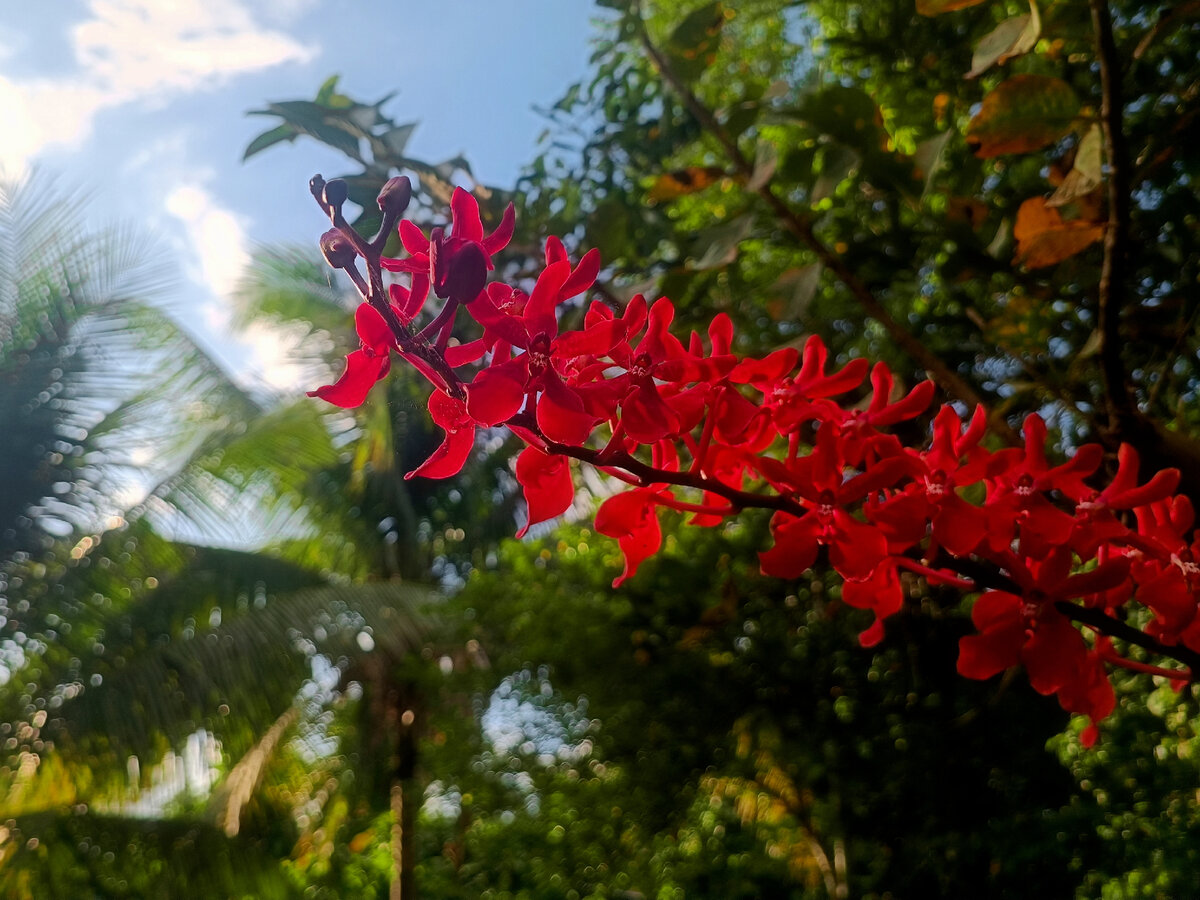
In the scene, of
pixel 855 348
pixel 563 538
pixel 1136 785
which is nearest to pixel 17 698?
pixel 563 538

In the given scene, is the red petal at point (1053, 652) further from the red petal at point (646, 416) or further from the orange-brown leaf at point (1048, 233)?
the orange-brown leaf at point (1048, 233)

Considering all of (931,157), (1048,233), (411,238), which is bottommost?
(411,238)

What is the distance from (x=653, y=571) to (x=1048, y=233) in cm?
141

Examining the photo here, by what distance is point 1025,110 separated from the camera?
0.62 metres

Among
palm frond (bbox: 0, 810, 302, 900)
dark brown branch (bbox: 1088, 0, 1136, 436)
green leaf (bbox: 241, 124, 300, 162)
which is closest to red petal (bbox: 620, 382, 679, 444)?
dark brown branch (bbox: 1088, 0, 1136, 436)

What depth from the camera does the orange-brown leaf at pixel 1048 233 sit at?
0.62m

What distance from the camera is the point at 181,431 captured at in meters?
3.96

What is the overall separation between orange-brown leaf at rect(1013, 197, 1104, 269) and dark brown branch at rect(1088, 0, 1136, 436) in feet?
0.12

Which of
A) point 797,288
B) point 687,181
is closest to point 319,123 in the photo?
point 687,181

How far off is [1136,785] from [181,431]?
391 cm

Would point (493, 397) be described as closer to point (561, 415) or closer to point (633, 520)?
point (561, 415)

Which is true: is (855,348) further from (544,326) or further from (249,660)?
(249,660)

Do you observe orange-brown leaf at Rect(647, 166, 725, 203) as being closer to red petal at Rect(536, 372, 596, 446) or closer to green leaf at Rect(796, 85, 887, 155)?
green leaf at Rect(796, 85, 887, 155)

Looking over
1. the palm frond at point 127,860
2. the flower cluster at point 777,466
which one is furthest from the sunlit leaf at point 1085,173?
the palm frond at point 127,860
